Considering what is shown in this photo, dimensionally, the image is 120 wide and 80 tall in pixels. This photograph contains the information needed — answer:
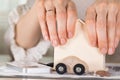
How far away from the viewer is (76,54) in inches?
15.2

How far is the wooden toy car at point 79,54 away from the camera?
1.24 ft

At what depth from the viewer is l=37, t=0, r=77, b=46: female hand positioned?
1.26ft

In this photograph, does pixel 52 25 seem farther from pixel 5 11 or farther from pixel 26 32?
pixel 5 11

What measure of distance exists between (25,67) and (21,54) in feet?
0.55

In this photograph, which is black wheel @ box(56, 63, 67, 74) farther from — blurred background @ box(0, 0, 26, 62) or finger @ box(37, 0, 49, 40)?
blurred background @ box(0, 0, 26, 62)

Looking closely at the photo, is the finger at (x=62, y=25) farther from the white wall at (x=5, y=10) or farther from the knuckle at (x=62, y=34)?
the white wall at (x=5, y=10)

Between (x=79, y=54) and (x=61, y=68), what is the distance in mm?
37

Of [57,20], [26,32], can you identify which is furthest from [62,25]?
[26,32]

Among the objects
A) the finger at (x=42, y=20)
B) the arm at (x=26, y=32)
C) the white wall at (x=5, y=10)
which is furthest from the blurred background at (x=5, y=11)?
the finger at (x=42, y=20)

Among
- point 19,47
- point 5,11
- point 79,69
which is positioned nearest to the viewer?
point 79,69

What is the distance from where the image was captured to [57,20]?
1.29ft

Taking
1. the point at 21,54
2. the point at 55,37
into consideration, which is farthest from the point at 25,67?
the point at 21,54

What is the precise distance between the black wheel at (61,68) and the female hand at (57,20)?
0.11ft

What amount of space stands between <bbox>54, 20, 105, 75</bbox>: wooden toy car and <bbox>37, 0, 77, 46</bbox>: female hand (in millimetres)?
10
